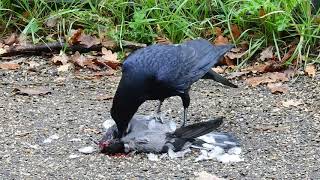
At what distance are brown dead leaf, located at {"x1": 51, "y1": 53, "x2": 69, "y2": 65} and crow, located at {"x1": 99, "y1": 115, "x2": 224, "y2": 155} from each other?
6.68ft

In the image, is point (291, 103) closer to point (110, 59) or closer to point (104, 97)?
point (104, 97)

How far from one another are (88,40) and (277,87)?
6.14 ft


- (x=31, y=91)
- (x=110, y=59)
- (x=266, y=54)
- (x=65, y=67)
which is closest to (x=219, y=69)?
(x=266, y=54)

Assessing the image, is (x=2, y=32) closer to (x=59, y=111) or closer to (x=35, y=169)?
(x=59, y=111)

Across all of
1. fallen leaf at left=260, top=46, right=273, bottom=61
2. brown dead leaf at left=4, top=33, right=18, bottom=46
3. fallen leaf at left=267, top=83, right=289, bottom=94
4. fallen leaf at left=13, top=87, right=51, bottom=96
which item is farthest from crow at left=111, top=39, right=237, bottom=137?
brown dead leaf at left=4, top=33, right=18, bottom=46

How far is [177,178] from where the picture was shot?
13.4 feet

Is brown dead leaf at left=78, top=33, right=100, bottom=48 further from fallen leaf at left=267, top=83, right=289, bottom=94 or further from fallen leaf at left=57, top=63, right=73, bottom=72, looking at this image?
fallen leaf at left=267, top=83, right=289, bottom=94

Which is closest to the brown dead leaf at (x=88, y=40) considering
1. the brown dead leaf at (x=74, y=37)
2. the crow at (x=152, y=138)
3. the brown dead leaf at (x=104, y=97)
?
the brown dead leaf at (x=74, y=37)

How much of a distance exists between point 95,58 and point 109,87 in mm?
651

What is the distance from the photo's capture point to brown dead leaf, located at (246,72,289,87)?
579 centimetres

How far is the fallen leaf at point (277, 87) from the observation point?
219 inches

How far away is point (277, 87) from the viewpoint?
222 inches

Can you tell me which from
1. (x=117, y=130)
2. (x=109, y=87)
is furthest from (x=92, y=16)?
(x=117, y=130)

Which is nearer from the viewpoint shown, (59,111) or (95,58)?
(59,111)
